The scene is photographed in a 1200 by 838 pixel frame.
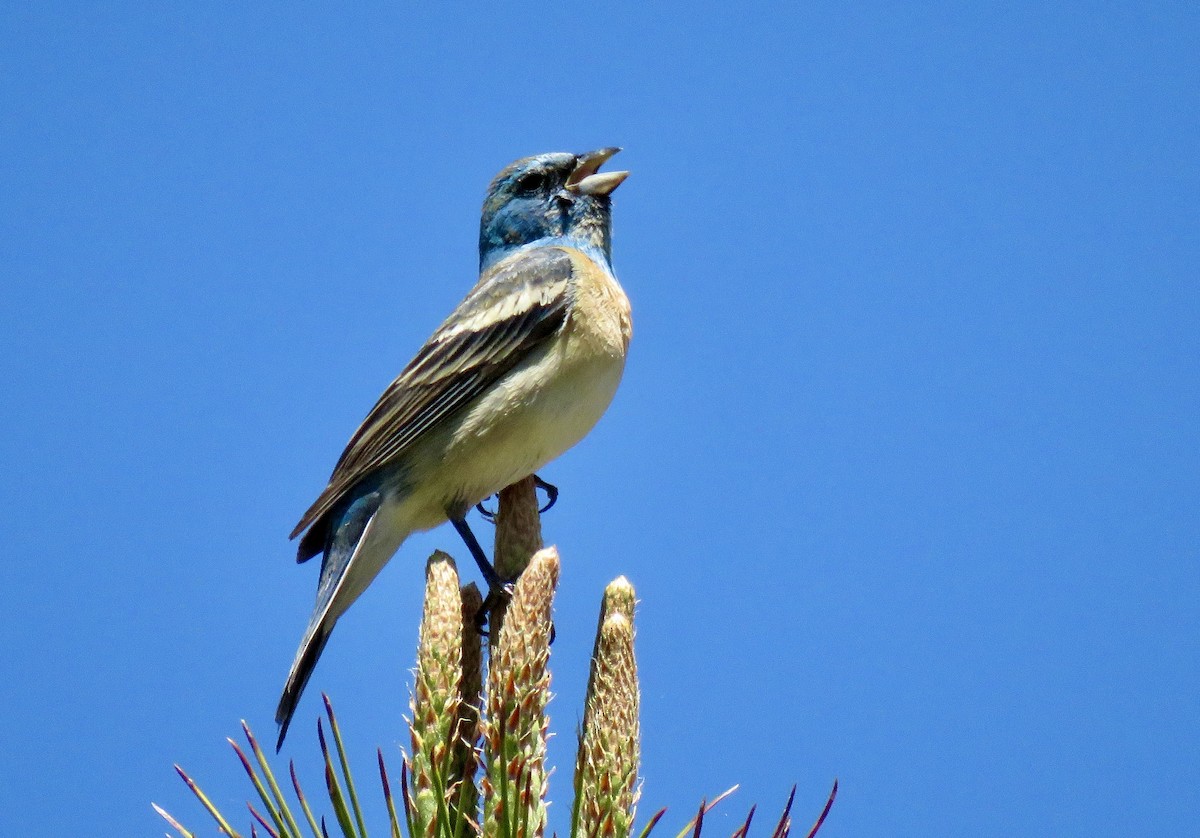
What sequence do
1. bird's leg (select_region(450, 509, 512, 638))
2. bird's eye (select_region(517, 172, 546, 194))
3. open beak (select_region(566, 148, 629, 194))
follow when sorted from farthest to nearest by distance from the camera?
bird's eye (select_region(517, 172, 546, 194)) → open beak (select_region(566, 148, 629, 194)) → bird's leg (select_region(450, 509, 512, 638))

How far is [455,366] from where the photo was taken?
18.2 feet

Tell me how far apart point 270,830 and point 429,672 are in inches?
20.1

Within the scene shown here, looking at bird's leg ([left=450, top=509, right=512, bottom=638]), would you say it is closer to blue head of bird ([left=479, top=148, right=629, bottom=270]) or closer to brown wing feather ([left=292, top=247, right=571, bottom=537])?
brown wing feather ([left=292, top=247, right=571, bottom=537])

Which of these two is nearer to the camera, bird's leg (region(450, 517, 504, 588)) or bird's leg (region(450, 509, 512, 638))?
bird's leg (region(450, 509, 512, 638))

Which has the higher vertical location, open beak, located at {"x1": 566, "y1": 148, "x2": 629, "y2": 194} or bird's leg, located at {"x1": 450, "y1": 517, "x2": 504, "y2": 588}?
open beak, located at {"x1": 566, "y1": 148, "x2": 629, "y2": 194}

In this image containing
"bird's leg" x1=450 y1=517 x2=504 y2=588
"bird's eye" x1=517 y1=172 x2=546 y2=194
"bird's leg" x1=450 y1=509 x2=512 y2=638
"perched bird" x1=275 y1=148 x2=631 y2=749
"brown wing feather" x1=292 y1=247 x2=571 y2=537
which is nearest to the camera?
"bird's leg" x1=450 y1=509 x2=512 y2=638

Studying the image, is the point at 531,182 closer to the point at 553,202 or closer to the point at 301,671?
the point at 553,202

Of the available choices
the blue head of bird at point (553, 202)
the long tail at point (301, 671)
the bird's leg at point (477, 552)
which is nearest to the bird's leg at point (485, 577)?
the bird's leg at point (477, 552)

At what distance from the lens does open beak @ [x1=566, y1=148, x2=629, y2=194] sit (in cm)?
659

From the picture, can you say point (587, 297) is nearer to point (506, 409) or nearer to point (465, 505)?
point (506, 409)

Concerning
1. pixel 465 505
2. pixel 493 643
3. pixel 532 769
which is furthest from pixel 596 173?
pixel 532 769

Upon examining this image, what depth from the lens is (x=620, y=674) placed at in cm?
286

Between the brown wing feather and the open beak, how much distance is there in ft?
2.96

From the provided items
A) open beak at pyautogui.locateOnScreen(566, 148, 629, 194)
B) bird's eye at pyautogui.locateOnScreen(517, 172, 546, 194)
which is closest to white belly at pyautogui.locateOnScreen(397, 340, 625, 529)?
open beak at pyautogui.locateOnScreen(566, 148, 629, 194)
